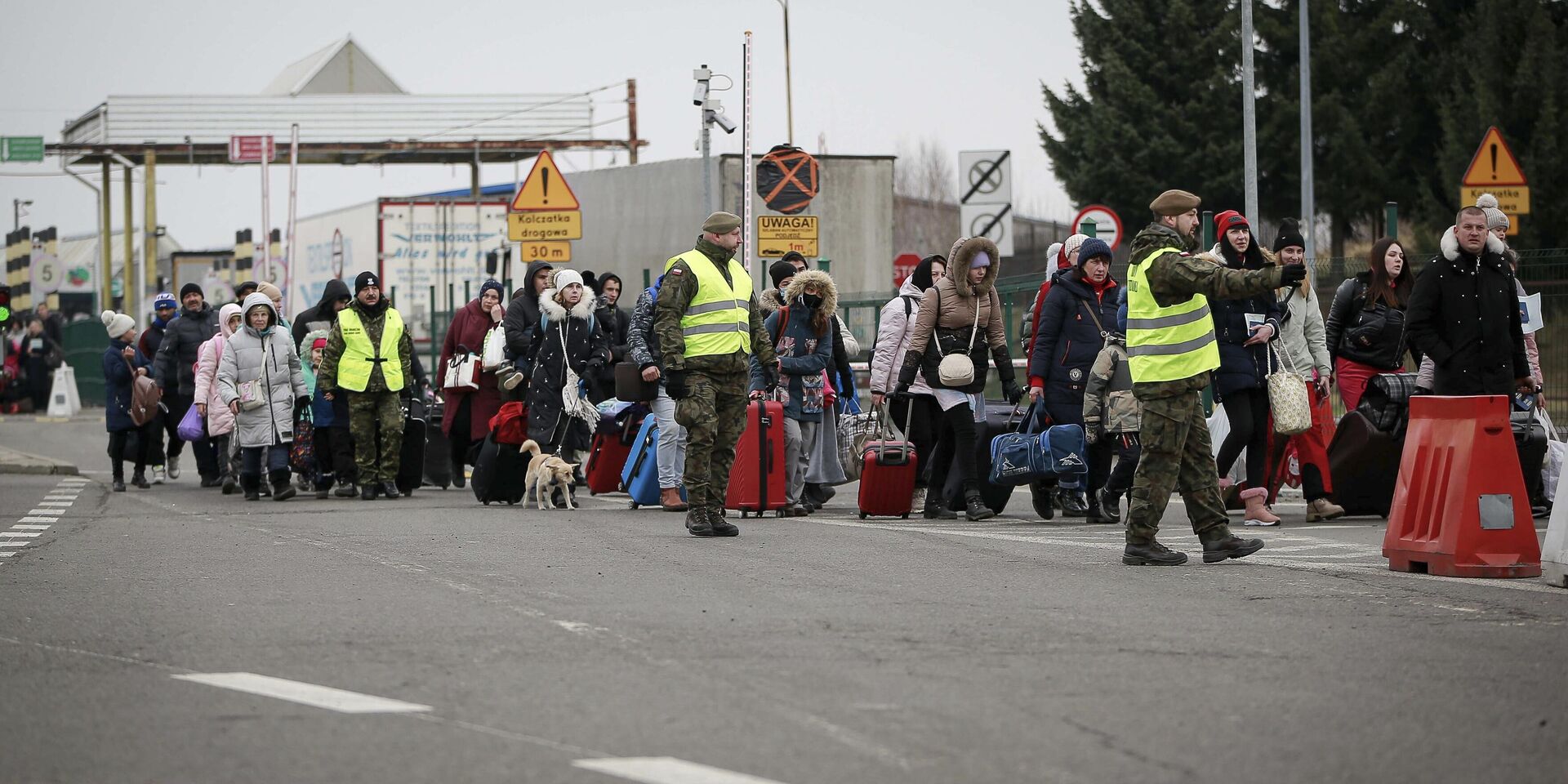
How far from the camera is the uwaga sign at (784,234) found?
20141 mm

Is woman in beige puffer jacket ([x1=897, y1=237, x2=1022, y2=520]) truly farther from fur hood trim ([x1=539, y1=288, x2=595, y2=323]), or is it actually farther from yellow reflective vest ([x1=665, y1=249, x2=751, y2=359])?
fur hood trim ([x1=539, y1=288, x2=595, y2=323])

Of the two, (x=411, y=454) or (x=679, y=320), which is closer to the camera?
(x=679, y=320)

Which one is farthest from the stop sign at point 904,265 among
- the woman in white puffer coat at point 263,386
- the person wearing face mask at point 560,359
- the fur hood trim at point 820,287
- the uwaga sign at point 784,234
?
the fur hood trim at point 820,287

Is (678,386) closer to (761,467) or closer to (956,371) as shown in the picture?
(761,467)

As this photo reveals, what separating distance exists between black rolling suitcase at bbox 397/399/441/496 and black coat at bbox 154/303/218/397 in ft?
9.55

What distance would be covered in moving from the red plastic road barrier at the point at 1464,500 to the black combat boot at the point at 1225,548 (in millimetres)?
703

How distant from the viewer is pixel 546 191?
869 inches

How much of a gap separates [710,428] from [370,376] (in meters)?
5.73

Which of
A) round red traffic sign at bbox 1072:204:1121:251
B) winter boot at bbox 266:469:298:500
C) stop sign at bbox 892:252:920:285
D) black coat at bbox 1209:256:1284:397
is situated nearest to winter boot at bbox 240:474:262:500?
winter boot at bbox 266:469:298:500

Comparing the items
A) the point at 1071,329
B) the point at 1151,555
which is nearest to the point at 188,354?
the point at 1071,329

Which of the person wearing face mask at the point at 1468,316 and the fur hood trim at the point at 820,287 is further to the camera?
the fur hood trim at the point at 820,287

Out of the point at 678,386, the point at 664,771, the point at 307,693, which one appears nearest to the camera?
the point at 664,771

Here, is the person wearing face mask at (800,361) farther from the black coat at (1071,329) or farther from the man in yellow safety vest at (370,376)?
the man in yellow safety vest at (370,376)

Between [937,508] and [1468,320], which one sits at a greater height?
[1468,320]
